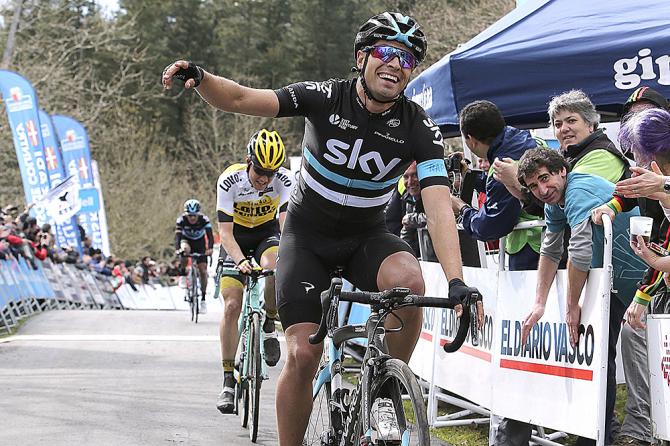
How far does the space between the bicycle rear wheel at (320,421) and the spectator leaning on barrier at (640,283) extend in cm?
159

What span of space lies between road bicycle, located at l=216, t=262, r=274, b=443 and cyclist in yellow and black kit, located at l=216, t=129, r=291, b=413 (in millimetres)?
102

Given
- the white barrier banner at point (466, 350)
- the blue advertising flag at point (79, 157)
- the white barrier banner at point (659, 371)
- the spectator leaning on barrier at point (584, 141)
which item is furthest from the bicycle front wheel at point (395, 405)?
the blue advertising flag at point (79, 157)

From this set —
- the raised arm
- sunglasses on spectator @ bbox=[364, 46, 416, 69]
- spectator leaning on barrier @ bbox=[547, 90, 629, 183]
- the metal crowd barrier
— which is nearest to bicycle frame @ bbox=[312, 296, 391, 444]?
the raised arm

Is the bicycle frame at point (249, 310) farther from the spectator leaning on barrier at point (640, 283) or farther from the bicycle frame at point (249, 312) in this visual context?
the spectator leaning on barrier at point (640, 283)

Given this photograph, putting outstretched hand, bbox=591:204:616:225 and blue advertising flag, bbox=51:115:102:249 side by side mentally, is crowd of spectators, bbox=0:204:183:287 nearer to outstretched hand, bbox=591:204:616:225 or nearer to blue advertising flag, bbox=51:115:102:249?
blue advertising flag, bbox=51:115:102:249

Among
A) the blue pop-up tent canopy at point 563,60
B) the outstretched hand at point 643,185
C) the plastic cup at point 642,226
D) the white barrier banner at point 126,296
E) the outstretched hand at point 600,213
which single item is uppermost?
the blue pop-up tent canopy at point 563,60

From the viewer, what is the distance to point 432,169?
4.83 metres

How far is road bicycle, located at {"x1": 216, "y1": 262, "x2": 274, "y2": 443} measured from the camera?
785 cm

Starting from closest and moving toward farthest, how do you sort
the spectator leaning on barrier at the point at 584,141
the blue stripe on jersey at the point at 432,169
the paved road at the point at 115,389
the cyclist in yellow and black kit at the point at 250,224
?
1. the blue stripe on jersey at the point at 432,169
2. the spectator leaning on barrier at the point at 584,141
3. the paved road at the point at 115,389
4. the cyclist in yellow and black kit at the point at 250,224

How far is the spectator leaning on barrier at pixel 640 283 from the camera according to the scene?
5211 mm

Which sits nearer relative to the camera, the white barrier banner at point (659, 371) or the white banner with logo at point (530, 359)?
the white barrier banner at point (659, 371)

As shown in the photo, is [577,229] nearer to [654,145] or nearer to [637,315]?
[637,315]

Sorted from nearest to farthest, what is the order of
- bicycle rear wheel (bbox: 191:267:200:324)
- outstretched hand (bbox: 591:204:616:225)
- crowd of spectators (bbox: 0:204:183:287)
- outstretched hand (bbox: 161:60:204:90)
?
outstretched hand (bbox: 161:60:204:90), outstretched hand (bbox: 591:204:616:225), crowd of spectators (bbox: 0:204:183:287), bicycle rear wheel (bbox: 191:267:200:324)

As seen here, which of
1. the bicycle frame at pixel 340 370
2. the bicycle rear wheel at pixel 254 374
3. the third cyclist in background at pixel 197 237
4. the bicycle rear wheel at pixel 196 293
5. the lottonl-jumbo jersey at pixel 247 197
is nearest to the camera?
the bicycle frame at pixel 340 370
